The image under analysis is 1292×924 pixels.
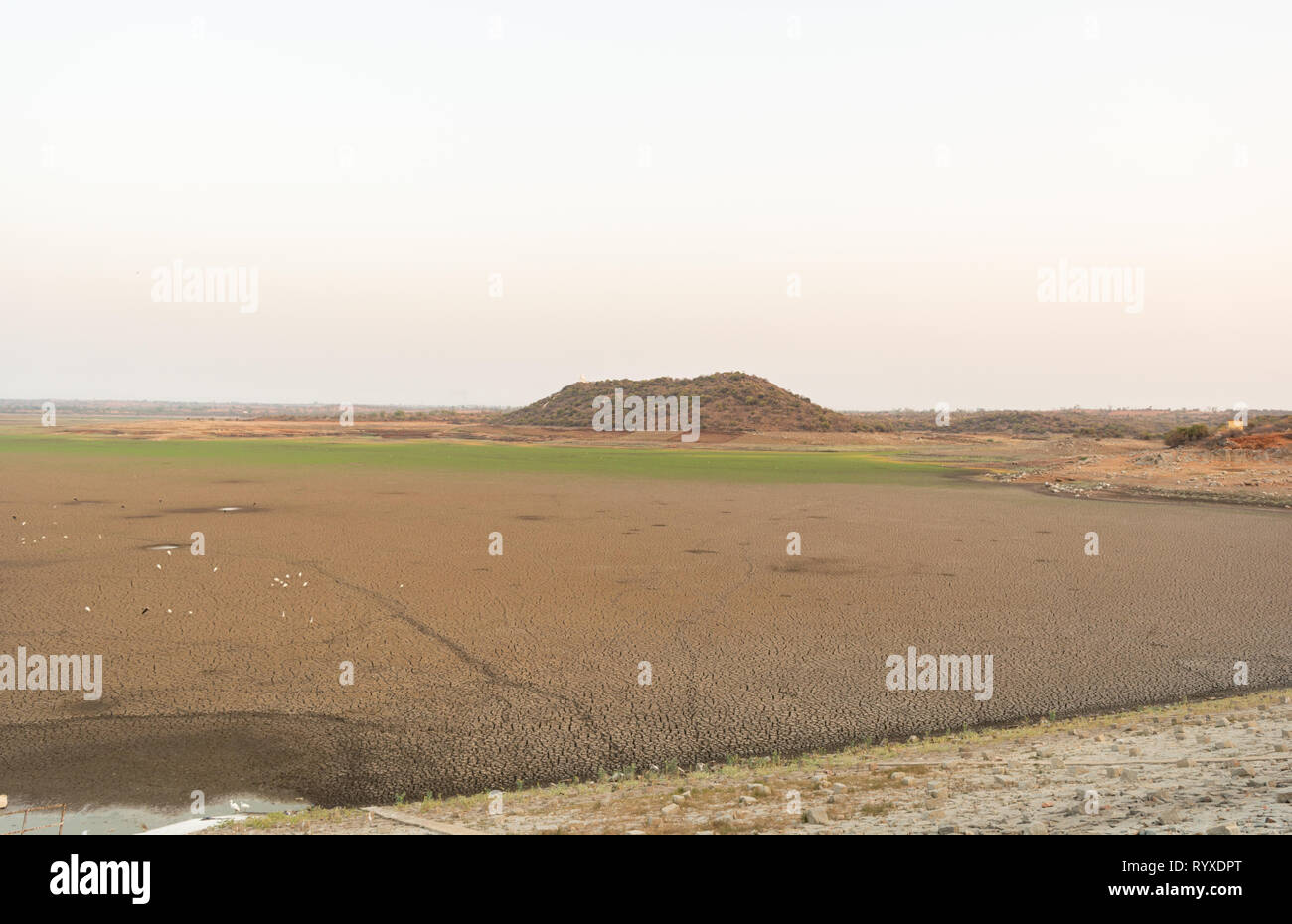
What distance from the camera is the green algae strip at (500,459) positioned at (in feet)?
165

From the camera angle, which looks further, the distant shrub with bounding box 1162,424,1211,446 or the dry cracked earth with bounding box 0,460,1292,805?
the distant shrub with bounding box 1162,424,1211,446

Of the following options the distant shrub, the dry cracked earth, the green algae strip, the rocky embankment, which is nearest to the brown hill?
the green algae strip

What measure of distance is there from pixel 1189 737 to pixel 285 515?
2828cm

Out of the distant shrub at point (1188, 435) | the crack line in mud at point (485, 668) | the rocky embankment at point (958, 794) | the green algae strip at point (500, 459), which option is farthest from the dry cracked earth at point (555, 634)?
the distant shrub at point (1188, 435)

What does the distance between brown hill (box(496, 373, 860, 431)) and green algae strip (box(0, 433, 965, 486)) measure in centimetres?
3300

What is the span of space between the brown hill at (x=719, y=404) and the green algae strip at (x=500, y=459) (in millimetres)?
32999

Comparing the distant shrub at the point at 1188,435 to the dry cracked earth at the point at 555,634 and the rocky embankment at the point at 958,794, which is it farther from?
the rocky embankment at the point at 958,794

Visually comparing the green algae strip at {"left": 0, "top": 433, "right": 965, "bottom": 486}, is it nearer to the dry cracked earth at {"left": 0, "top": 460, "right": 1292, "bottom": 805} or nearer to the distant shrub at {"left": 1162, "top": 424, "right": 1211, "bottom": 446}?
the dry cracked earth at {"left": 0, "top": 460, "right": 1292, "bottom": 805}

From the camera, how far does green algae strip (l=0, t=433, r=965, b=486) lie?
5031cm

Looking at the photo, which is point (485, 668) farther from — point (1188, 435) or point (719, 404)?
point (719, 404)
